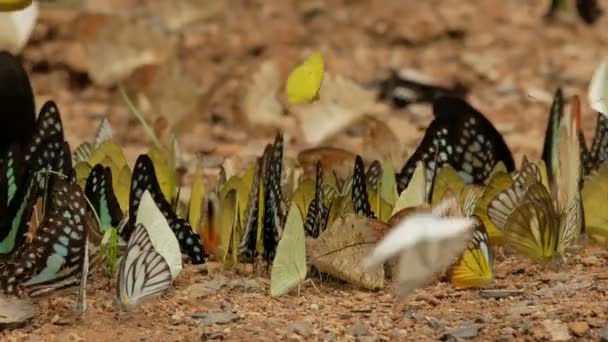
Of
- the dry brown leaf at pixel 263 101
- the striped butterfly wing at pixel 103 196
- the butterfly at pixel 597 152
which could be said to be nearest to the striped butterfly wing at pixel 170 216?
the striped butterfly wing at pixel 103 196

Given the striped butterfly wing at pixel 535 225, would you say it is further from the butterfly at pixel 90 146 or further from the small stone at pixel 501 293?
the butterfly at pixel 90 146

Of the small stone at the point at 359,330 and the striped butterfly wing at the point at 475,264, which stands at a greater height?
the striped butterfly wing at the point at 475,264

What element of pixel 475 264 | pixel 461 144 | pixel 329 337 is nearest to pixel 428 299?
pixel 475 264

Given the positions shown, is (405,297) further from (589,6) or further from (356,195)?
(589,6)

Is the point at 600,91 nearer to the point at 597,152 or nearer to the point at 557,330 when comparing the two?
the point at 597,152

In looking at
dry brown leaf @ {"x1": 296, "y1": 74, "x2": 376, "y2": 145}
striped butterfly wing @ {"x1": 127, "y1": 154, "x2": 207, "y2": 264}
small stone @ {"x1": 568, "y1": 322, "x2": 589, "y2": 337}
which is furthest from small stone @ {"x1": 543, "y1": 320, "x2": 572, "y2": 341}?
dry brown leaf @ {"x1": 296, "y1": 74, "x2": 376, "y2": 145}

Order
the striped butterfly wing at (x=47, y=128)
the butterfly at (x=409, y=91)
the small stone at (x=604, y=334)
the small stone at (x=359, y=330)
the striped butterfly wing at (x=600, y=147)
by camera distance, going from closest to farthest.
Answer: the small stone at (x=604, y=334) < the small stone at (x=359, y=330) < the striped butterfly wing at (x=47, y=128) < the striped butterfly wing at (x=600, y=147) < the butterfly at (x=409, y=91)

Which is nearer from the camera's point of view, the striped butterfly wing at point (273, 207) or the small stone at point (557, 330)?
the small stone at point (557, 330)
